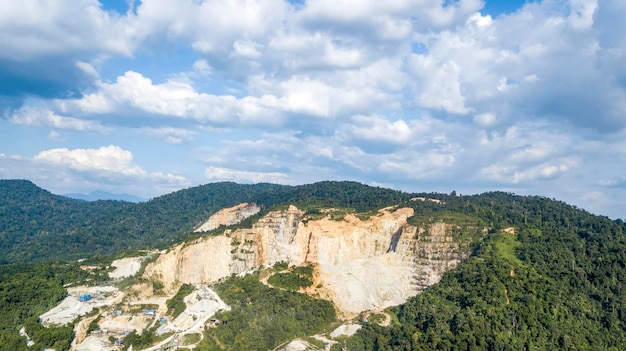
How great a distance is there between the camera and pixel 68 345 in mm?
95562

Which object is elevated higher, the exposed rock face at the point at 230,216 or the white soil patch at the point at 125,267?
the exposed rock face at the point at 230,216

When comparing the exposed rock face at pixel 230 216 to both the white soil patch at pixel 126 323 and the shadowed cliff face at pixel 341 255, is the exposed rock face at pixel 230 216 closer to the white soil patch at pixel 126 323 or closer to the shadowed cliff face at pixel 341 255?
the shadowed cliff face at pixel 341 255

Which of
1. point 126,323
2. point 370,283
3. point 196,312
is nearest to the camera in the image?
point 126,323

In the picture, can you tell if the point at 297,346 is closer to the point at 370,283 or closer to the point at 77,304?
the point at 370,283

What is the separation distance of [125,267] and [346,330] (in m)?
64.5

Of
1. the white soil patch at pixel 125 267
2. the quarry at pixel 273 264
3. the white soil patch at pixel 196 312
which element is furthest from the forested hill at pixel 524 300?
the white soil patch at pixel 125 267

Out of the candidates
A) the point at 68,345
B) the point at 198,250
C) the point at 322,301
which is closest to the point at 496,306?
the point at 322,301

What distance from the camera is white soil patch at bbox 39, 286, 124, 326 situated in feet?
341

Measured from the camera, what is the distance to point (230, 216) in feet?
568

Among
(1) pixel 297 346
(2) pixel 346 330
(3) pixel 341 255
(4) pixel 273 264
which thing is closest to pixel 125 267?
(4) pixel 273 264

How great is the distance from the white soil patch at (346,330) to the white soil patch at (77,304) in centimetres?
4951

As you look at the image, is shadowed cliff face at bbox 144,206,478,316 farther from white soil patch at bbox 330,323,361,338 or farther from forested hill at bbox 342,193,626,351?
white soil patch at bbox 330,323,361,338

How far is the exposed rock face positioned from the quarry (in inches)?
1475

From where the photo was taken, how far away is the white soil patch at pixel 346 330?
321 feet
